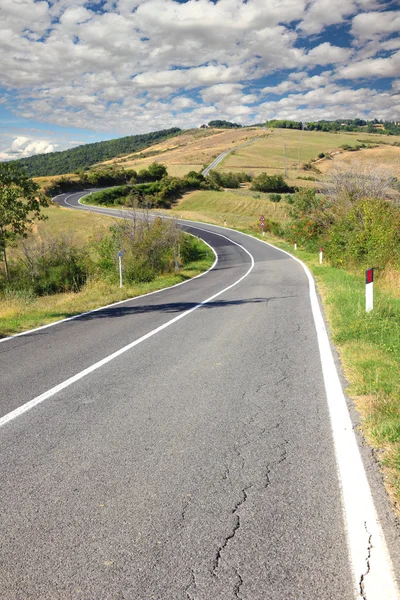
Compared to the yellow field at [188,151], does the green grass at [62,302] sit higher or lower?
lower

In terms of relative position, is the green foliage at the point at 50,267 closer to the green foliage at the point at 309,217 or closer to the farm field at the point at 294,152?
the green foliage at the point at 309,217

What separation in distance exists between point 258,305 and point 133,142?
185 m

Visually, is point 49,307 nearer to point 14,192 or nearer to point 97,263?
point 14,192

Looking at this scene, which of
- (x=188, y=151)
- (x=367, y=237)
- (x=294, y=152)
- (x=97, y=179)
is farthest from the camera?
(x=188, y=151)

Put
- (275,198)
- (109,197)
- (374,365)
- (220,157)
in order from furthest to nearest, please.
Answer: (220,157), (275,198), (109,197), (374,365)

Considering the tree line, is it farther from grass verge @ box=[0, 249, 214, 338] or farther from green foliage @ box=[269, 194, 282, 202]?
grass verge @ box=[0, 249, 214, 338]

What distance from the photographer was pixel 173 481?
3.23m

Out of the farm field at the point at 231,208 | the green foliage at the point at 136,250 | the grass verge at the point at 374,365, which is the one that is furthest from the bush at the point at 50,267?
the farm field at the point at 231,208

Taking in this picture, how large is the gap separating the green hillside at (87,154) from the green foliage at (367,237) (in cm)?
10230

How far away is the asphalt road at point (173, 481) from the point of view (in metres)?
2.32

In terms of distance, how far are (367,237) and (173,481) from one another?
1745cm

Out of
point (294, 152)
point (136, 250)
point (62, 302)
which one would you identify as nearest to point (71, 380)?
point (62, 302)

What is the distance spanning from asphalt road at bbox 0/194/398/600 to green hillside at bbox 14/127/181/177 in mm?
115367

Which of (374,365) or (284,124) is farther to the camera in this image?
(284,124)
